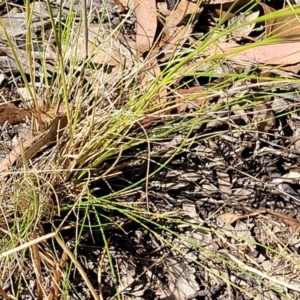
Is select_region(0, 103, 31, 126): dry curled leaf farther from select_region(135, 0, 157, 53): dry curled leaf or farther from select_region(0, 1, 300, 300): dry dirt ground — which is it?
select_region(135, 0, 157, 53): dry curled leaf

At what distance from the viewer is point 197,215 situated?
1.45 m

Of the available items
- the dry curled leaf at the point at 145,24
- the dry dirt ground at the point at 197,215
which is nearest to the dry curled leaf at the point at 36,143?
the dry dirt ground at the point at 197,215

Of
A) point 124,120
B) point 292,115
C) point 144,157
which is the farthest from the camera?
point 292,115

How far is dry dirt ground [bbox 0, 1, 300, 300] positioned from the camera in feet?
4.43

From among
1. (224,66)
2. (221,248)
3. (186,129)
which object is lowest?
(221,248)

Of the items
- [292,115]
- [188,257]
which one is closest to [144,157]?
[188,257]

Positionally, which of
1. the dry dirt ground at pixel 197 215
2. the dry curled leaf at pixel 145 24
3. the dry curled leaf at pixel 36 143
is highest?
the dry curled leaf at pixel 145 24

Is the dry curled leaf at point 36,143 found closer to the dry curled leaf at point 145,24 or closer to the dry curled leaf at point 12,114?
the dry curled leaf at point 12,114

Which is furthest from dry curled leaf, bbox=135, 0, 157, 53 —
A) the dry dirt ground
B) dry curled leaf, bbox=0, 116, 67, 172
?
dry curled leaf, bbox=0, 116, 67, 172

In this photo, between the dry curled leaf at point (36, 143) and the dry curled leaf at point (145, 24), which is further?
the dry curled leaf at point (145, 24)

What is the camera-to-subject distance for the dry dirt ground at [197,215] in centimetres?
135

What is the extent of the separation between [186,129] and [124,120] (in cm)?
26

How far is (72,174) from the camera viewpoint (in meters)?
1.36

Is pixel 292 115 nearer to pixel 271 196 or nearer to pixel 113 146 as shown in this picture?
pixel 271 196
